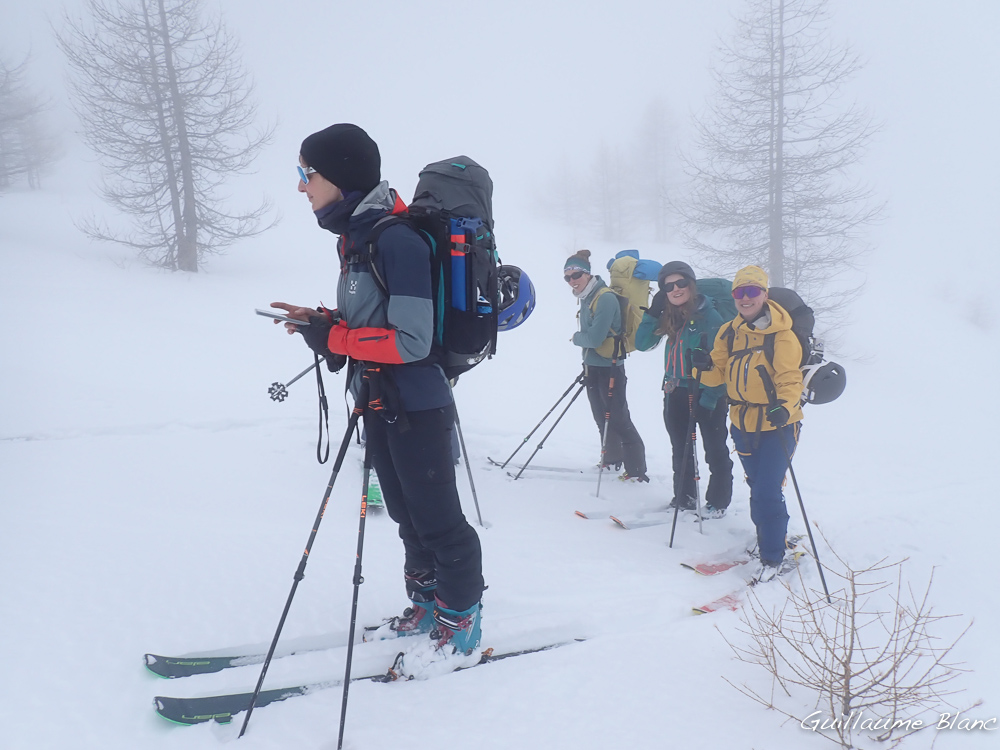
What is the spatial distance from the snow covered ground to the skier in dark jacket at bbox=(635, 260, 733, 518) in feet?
1.34

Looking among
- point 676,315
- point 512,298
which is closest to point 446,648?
point 512,298

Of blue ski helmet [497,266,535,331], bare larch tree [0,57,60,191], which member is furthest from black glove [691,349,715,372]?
bare larch tree [0,57,60,191]

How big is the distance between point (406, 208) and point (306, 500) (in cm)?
347

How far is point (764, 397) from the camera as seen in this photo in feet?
13.3

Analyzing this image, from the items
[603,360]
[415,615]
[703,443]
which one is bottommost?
[415,615]

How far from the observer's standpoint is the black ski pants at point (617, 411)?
6043 mm

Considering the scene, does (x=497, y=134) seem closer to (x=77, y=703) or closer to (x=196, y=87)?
(x=196, y=87)

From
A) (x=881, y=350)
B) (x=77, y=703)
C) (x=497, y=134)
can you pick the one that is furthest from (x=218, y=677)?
(x=497, y=134)

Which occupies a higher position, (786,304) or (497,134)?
→ (497,134)

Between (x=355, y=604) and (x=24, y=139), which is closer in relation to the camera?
(x=355, y=604)

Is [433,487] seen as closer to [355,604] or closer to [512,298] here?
[355,604]

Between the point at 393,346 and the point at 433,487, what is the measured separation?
2.46 ft

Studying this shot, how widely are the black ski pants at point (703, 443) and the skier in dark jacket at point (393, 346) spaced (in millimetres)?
2962

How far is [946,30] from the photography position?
156875mm
